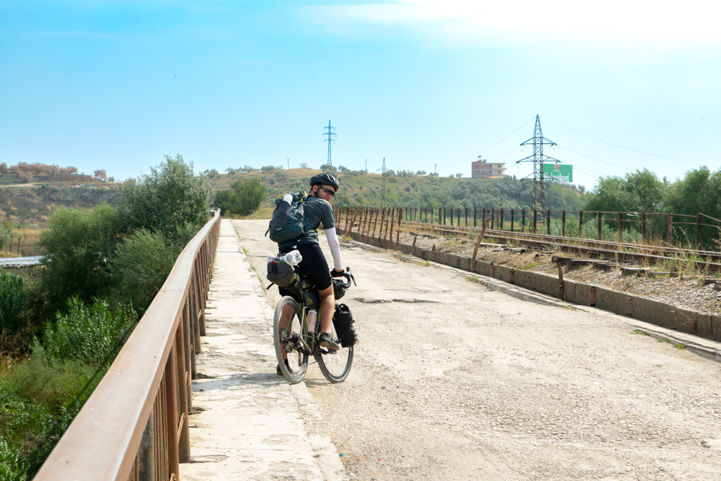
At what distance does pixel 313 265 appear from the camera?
607cm

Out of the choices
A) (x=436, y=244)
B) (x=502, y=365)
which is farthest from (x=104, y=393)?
(x=436, y=244)

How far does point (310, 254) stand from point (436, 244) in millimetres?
19726

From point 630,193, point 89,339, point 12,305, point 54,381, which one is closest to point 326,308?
point 54,381

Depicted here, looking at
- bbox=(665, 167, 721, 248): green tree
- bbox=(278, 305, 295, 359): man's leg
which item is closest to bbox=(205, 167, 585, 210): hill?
bbox=(665, 167, 721, 248): green tree

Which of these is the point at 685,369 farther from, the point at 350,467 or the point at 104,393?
the point at 104,393

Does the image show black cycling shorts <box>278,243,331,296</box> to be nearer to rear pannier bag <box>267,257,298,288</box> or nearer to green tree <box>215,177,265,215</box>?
rear pannier bag <box>267,257,298,288</box>

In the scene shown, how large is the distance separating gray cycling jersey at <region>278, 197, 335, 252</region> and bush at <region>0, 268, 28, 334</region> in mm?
33873

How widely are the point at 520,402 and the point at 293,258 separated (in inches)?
94.6

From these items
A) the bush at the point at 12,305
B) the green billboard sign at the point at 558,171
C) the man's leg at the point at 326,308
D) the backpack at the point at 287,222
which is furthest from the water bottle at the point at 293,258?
the green billboard sign at the point at 558,171

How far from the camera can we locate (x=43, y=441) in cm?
1048

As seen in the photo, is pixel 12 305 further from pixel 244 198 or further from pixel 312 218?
pixel 244 198

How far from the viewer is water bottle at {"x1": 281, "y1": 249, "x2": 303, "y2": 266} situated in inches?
228

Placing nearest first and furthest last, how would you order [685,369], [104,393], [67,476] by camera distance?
1. [67,476]
2. [104,393]
3. [685,369]

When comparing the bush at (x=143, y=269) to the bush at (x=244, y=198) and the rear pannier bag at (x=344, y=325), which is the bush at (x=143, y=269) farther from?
the bush at (x=244, y=198)
